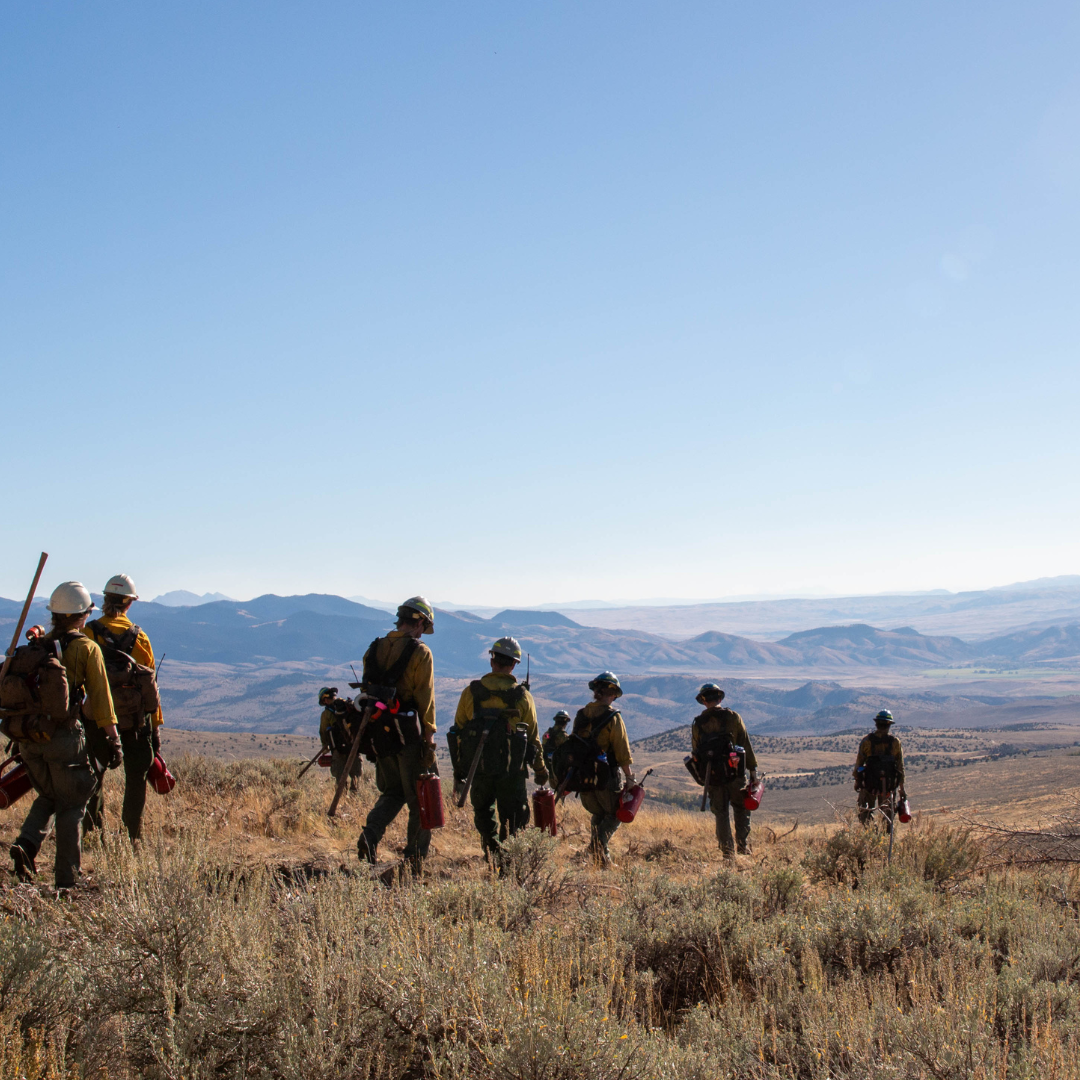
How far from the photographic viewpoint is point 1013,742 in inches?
3172

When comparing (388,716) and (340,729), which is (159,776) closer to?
(340,729)

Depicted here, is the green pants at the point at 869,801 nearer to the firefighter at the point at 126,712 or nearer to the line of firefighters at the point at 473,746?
the line of firefighters at the point at 473,746

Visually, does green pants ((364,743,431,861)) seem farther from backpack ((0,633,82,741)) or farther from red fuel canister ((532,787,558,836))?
backpack ((0,633,82,741))

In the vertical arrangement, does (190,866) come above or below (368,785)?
above

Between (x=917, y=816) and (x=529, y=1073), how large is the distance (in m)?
7.18

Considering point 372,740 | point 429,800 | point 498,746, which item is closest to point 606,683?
point 498,746

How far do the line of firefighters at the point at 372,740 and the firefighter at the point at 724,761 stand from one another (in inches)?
0.8

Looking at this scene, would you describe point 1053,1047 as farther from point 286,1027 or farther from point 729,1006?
point 286,1027

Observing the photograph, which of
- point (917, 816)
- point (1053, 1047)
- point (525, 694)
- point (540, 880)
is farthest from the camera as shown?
point (917, 816)

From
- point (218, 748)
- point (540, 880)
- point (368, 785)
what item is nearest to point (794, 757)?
point (218, 748)

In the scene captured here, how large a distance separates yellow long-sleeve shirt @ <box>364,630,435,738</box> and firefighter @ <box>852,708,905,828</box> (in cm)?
721

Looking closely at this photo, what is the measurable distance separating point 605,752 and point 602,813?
706mm

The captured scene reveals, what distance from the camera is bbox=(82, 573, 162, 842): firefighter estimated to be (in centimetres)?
588

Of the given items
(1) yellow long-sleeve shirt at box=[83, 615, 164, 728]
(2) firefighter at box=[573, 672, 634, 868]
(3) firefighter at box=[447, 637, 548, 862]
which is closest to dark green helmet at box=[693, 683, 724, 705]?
(2) firefighter at box=[573, 672, 634, 868]
